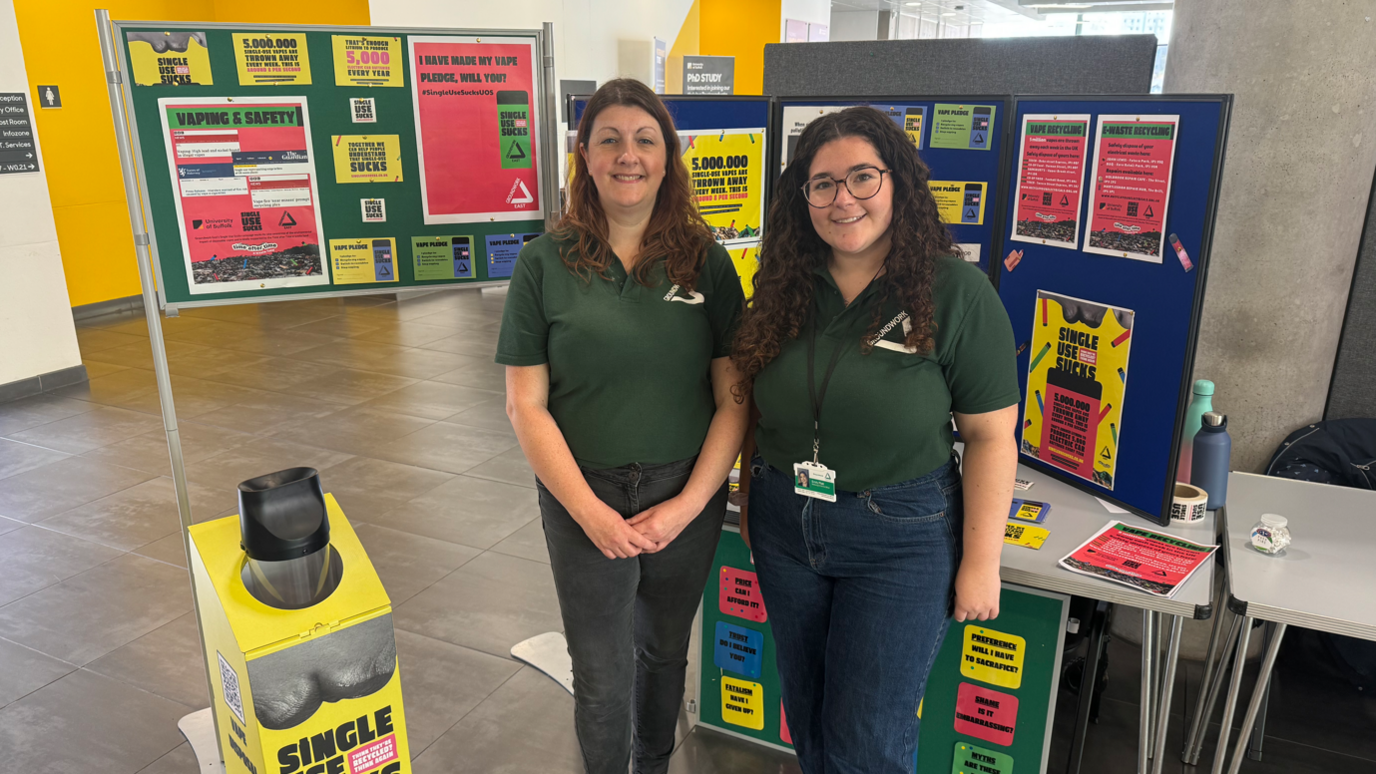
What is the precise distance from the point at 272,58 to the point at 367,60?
0.71 feet

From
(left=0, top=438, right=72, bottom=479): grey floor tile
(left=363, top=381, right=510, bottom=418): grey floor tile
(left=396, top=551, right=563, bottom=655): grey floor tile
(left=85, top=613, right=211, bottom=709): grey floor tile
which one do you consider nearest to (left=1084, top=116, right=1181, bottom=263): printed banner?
(left=396, top=551, right=563, bottom=655): grey floor tile

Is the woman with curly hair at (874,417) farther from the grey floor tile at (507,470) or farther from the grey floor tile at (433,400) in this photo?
the grey floor tile at (433,400)

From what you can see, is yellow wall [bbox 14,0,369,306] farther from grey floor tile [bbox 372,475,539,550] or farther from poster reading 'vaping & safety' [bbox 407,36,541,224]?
poster reading 'vaping & safety' [bbox 407,36,541,224]

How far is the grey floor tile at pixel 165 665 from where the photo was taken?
262 cm

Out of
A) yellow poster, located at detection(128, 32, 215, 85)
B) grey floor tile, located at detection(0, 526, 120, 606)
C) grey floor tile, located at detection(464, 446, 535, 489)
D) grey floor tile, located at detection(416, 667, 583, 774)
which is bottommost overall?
grey floor tile, located at detection(416, 667, 583, 774)

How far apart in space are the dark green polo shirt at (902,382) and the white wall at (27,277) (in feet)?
17.9

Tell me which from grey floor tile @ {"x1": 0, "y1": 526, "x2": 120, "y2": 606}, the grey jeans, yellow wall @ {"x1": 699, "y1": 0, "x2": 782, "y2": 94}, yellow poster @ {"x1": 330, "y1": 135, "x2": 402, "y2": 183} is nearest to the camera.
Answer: the grey jeans

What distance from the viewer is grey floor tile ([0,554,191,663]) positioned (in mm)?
2842

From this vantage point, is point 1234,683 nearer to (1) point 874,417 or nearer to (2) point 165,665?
(1) point 874,417

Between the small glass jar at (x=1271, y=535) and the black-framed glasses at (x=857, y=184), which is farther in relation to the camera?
the small glass jar at (x=1271, y=535)

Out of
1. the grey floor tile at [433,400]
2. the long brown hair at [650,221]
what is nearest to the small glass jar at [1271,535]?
the long brown hair at [650,221]

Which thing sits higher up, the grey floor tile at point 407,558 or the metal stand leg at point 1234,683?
the metal stand leg at point 1234,683

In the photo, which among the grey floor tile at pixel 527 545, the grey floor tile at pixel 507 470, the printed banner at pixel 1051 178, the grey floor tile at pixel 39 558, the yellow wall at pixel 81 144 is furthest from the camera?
the yellow wall at pixel 81 144

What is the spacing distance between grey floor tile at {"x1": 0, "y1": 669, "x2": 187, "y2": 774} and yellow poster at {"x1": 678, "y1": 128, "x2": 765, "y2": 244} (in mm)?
2034
